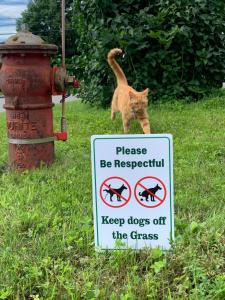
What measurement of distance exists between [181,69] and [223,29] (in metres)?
1.03

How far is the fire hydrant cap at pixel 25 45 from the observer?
3.87 m

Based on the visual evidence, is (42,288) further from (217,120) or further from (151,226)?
(217,120)

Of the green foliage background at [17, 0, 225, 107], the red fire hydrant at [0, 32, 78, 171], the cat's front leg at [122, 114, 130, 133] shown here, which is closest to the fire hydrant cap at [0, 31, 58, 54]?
the red fire hydrant at [0, 32, 78, 171]

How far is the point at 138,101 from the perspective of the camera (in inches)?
205

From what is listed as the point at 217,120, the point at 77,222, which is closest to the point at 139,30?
the point at 217,120

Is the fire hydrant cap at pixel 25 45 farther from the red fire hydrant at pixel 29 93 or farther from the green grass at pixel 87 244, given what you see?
the green grass at pixel 87 244

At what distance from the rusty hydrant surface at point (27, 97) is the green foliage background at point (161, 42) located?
4.00m

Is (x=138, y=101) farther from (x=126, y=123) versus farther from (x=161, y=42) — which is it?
(x=161, y=42)

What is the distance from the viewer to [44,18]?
22.7 metres

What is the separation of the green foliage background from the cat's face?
279cm

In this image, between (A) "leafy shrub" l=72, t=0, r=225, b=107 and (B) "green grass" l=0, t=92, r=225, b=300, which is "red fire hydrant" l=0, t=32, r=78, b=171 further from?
(A) "leafy shrub" l=72, t=0, r=225, b=107

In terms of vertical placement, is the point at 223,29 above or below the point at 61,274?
above

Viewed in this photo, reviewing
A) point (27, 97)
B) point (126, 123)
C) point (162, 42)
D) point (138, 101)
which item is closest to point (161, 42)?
point (162, 42)

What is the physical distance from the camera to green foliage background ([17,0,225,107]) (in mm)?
7977
